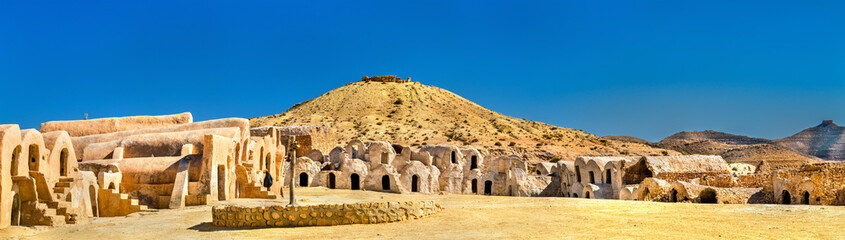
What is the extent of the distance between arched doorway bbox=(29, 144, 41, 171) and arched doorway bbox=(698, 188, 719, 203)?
19838 mm

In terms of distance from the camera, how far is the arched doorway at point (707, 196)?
72.0 feet

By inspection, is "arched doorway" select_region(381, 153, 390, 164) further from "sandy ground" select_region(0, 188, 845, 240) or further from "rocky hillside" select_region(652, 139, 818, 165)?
"rocky hillside" select_region(652, 139, 818, 165)

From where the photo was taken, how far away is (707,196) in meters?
22.2

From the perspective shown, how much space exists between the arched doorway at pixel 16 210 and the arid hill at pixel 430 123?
3498cm

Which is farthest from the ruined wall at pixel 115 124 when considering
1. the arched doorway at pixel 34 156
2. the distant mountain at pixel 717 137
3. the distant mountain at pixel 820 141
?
the distant mountain at pixel 717 137

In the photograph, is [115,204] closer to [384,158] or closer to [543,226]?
[543,226]

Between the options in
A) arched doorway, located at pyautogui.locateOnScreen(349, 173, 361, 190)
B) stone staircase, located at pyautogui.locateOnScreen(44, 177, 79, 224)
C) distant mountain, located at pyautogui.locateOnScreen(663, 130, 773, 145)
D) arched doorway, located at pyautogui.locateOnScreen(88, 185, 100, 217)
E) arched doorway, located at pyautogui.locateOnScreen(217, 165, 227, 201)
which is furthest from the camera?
distant mountain, located at pyautogui.locateOnScreen(663, 130, 773, 145)

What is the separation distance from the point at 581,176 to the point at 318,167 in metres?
13.3

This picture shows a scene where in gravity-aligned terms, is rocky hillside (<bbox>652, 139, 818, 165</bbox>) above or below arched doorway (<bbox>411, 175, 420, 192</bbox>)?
above

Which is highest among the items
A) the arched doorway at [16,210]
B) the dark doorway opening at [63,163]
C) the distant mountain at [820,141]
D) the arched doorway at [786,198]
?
the distant mountain at [820,141]

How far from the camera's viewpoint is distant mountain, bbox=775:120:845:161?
72.8 meters

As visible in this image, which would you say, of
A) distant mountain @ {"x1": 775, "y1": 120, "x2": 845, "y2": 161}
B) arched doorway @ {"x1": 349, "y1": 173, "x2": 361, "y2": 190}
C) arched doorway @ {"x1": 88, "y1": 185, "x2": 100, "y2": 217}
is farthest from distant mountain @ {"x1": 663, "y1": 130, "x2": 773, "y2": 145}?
arched doorway @ {"x1": 88, "y1": 185, "x2": 100, "y2": 217}

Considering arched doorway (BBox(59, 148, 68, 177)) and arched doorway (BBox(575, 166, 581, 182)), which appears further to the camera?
arched doorway (BBox(575, 166, 581, 182))

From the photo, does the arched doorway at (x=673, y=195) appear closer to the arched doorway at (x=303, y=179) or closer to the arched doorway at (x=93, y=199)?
the arched doorway at (x=303, y=179)
